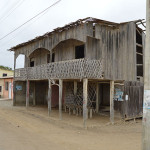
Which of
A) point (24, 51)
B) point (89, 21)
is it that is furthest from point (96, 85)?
point (24, 51)

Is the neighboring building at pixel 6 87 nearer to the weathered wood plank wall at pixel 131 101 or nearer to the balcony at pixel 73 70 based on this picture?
the balcony at pixel 73 70

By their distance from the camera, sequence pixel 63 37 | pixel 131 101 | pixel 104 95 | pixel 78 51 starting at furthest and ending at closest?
pixel 104 95 → pixel 78 51 → pixel 63 37 → pixel 131 101

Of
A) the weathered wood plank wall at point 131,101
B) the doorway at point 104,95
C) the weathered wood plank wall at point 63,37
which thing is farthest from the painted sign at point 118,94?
the weathered wood plank wall at point 63,37

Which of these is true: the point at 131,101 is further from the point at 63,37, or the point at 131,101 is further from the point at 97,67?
the point at 63,37

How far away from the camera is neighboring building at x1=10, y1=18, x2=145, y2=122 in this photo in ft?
36.4

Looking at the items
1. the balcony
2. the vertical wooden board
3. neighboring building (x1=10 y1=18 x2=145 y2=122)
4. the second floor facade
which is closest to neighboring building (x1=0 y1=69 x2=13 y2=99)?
neighboring building (x1=10 y1=18 x2=145 y2=122)

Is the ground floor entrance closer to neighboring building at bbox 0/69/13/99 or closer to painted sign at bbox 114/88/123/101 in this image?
painted sign at bbox 114/88/123/101

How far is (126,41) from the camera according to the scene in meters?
13.2

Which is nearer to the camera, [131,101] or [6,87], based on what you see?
[131,101]

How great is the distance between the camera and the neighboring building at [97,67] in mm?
11086

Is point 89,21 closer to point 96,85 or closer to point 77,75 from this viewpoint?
point 77,75

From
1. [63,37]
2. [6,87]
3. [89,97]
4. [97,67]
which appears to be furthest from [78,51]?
[6,87]

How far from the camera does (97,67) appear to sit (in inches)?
434

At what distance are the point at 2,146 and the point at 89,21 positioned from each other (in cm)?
818
